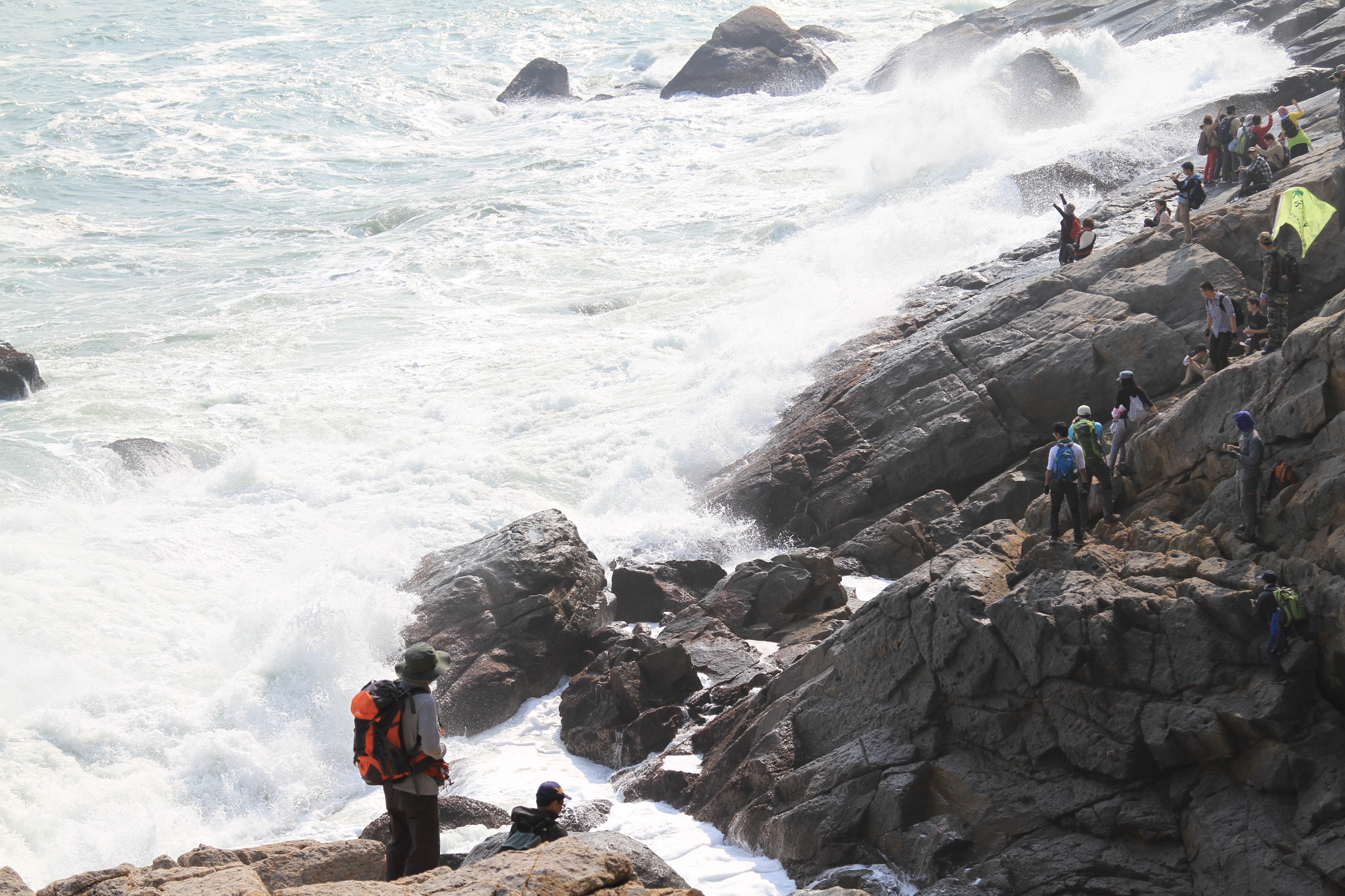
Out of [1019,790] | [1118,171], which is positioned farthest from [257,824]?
[1118,171]

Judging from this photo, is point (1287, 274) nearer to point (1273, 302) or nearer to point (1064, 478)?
point (1273, 302)

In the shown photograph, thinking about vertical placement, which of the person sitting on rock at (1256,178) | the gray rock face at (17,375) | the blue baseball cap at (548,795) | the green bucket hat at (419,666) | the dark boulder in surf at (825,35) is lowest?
the gray rock face at (17,375)

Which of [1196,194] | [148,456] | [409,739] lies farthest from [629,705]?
[148,456]

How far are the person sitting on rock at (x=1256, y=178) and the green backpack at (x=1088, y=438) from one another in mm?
8144

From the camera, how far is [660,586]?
52.6 feet

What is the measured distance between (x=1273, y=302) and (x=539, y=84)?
47146 mm

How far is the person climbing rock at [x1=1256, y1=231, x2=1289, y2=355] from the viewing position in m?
11.2

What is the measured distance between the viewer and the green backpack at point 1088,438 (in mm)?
10922

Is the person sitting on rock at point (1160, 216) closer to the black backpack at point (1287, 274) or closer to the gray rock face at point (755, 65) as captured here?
Answer: the black backpack at point (1287, 274)

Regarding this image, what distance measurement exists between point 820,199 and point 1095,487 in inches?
878

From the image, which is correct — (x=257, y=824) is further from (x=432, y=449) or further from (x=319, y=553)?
(x=432, y=449)

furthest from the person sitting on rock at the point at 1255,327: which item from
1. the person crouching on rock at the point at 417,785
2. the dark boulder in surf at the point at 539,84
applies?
the dark boulder in surf at the point at 539,84

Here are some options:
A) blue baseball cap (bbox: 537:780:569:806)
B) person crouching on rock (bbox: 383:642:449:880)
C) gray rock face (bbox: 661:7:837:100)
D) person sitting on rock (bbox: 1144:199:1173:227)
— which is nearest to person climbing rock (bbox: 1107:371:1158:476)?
person sitting on rock (bbox: 1144:199:1173:227)

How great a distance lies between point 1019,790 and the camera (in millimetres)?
9055
